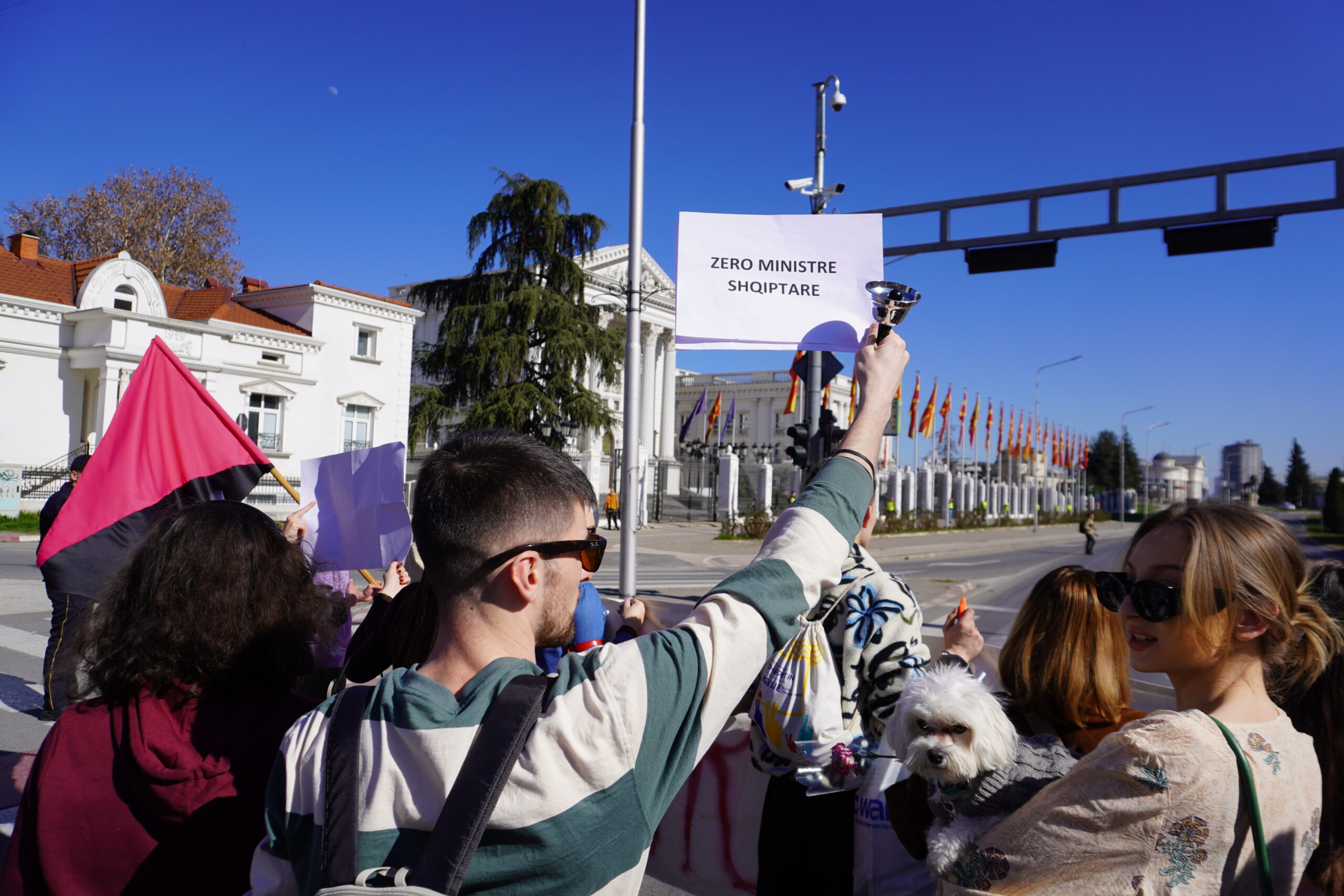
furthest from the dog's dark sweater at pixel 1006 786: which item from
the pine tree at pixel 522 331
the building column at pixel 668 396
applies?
the building column at pixel 668 396

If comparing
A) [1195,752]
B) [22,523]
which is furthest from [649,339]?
[1195,752]

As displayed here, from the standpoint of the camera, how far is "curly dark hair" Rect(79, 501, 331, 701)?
1811 mm

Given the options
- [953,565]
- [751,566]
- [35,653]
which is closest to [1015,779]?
[751,566]

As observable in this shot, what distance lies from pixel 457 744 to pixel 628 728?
0.23 metres

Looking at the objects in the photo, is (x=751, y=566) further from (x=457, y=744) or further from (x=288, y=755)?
(x=288, y=755)

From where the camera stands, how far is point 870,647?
2.61 m

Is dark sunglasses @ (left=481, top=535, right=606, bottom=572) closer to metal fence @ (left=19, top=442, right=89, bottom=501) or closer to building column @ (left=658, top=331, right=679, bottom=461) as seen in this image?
metal fence @ (left=19, top=442, right=89, bottom=501)

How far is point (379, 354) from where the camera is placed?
116 ft

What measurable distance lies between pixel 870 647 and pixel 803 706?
292mm

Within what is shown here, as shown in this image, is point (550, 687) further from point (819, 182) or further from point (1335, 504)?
point (1335, 504)

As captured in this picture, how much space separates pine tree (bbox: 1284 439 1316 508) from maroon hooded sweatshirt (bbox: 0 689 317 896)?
5283 inches

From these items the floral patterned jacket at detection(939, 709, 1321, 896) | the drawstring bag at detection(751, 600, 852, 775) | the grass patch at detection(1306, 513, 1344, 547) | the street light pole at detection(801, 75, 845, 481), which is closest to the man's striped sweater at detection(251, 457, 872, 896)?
the floral patterned jacket at detection(939, 709, 1321, 896)

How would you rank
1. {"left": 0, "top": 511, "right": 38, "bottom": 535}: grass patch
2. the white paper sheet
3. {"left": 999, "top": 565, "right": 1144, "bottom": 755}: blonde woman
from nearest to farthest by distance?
{"left": 999, "top": 565, "right": 1144, "bottom": 755}: blonde woman < the white paper sheet < {"left": 0, "top": 511, "right": 38, "bottom": 535}: grass patch

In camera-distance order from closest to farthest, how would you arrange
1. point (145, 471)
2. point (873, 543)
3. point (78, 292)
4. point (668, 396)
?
point (145, 471) < point (78, 292) < point (873, 543) < point (668, 396)
